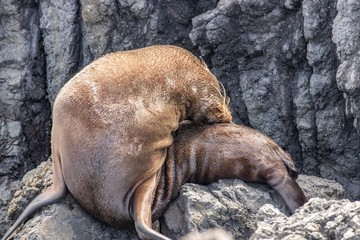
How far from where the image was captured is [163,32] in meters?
8.34

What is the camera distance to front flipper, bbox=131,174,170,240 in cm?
600

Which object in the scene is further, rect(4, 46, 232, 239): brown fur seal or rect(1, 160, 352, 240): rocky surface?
rect(4, 46, 232, 239): brown fur seal

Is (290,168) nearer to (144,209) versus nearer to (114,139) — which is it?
(144,209)

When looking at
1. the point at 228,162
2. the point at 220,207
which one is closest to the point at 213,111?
the point at 228,162

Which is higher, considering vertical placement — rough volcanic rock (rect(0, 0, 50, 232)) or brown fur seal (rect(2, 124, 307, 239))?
brown fur seal (rect(2, 124, 307, 239))

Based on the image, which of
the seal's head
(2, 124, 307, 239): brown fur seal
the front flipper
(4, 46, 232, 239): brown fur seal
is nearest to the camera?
the front flipper

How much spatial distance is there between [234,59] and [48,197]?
2289mm

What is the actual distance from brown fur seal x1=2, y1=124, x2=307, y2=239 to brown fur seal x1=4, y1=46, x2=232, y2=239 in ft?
0.44

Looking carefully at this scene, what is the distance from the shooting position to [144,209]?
625 cm

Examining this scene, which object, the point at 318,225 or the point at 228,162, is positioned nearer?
the point at 318,225

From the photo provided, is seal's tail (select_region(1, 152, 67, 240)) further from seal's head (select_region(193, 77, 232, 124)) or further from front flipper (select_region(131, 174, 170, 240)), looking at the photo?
seal's head (select_region(193, 77, 232, 124))

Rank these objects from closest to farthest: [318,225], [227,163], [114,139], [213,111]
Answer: [318,225]
[114,139]
[227,163]
[213,111]

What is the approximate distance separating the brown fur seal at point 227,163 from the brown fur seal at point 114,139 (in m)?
0.13

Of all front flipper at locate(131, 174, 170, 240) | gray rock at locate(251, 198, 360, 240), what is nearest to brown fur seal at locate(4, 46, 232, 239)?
front flipper at locate(131, 174, 170, 240)
